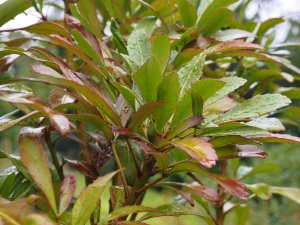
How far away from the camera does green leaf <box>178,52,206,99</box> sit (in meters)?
0.77

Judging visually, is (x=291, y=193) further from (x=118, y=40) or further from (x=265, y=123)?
(x=118, y=40)

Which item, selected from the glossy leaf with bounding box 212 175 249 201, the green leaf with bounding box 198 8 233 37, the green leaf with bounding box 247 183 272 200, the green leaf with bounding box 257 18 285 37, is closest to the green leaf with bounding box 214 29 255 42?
the green leaf with bounding box 198 8 233 37

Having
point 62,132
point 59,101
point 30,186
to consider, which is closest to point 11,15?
point 59,101

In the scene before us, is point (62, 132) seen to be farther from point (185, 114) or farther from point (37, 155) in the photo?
point (185, 114)

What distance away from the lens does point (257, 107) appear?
0.76 meters

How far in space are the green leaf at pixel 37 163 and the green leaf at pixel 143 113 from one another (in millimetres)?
154

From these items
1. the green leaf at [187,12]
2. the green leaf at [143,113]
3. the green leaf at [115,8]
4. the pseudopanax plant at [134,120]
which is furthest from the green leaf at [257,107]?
the green leaf at [115,8]

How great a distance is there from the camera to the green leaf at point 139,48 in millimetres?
781

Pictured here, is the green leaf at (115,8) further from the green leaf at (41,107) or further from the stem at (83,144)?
the green leaf at (41,107)

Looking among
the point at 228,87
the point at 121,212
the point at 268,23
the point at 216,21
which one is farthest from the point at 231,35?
the point at 121,212

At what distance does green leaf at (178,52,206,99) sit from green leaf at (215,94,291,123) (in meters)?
0.07

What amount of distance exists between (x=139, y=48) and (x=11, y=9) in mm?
277

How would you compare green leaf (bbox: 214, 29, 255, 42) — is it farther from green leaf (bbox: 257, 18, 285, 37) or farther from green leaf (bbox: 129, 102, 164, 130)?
green leaf (bbox: 129, 102, 164, 130)

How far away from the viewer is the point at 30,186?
0.89 metres
